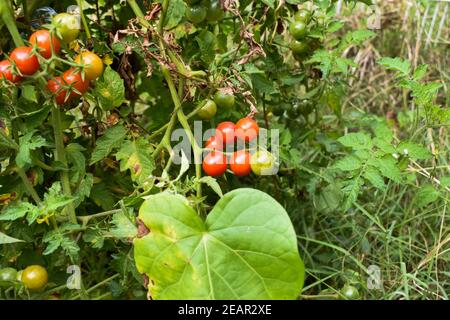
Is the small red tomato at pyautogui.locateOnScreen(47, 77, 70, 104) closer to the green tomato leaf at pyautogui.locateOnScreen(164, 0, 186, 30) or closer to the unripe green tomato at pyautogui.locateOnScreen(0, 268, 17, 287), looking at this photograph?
the green tomato leaf at pyautogui.locateOnScreen(164, 0, 186, 30)

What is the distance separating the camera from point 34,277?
130 cm

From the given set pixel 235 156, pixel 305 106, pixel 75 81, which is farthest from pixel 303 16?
pixel 75 81

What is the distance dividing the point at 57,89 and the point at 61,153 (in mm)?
194

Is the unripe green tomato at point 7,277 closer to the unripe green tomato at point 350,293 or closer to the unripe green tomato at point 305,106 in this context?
the unripe green tomato at point 350,293

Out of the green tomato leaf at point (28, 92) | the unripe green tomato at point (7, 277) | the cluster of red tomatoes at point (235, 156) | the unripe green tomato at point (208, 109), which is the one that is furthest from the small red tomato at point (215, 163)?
the unripe green tomato at point (7, 277)

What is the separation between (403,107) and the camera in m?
2.60

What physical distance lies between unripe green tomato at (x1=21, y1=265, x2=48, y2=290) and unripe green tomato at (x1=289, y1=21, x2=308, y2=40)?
0.79m

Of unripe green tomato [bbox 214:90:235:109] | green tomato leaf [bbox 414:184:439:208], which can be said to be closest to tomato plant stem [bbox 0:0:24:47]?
unripe green tomato [bbox 214:90:235:109]

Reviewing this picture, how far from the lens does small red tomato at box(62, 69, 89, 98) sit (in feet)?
3.72

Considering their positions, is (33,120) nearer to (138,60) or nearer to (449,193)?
(138,60)

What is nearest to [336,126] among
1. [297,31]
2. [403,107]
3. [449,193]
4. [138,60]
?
[403,107]

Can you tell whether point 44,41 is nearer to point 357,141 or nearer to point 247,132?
point 247,132

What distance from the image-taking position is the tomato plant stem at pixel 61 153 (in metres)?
1.26

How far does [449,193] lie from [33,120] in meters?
1.07
